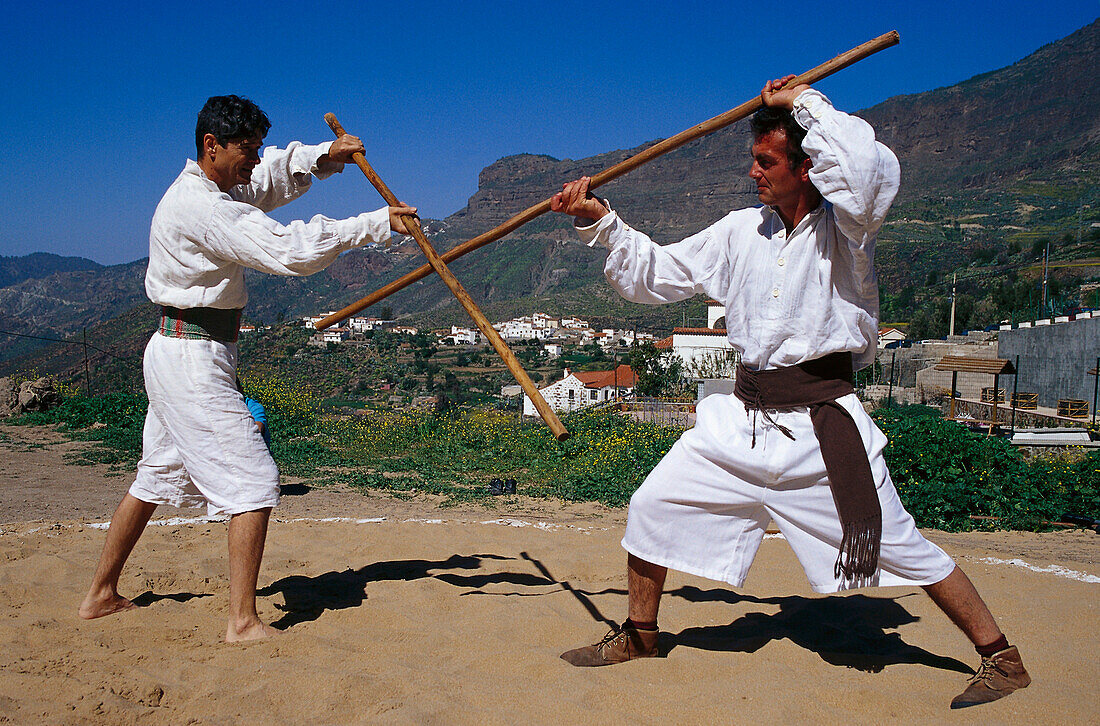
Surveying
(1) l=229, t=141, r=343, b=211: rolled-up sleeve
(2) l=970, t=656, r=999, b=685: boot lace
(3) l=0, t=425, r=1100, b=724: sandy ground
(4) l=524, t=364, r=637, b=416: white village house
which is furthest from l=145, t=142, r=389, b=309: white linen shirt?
(4) l=524, t=364, r=637, b=416: white village house

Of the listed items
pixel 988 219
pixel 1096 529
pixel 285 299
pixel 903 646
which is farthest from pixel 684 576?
pixel 285 299

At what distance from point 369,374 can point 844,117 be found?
34.9 m

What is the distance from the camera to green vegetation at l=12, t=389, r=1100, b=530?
5.89m

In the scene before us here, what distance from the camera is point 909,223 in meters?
107

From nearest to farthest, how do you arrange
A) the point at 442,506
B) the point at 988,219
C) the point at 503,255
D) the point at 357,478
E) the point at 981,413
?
the point at 442,506, the point at 357,478, the point at 981,413, the point at 988,219, the point at 503,255

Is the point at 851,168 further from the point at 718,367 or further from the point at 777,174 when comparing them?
the point at 718,367

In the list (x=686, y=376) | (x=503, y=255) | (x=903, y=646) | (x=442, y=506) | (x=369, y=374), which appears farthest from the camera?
(x=503, y=255)

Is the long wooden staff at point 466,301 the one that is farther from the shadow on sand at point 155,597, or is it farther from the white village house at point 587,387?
the white village house at point 587,387

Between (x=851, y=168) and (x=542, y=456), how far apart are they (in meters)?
6.01

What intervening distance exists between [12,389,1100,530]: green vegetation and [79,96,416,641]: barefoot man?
3.28 m

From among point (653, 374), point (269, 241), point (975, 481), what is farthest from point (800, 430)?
point (653, 374)

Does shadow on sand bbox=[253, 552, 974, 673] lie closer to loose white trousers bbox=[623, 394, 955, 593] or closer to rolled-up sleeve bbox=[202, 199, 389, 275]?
loose white trousers bbox=[623, 394, 955, 593]

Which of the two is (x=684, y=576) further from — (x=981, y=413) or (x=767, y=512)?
(x=981, y=413)

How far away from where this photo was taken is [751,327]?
2.78 metres
